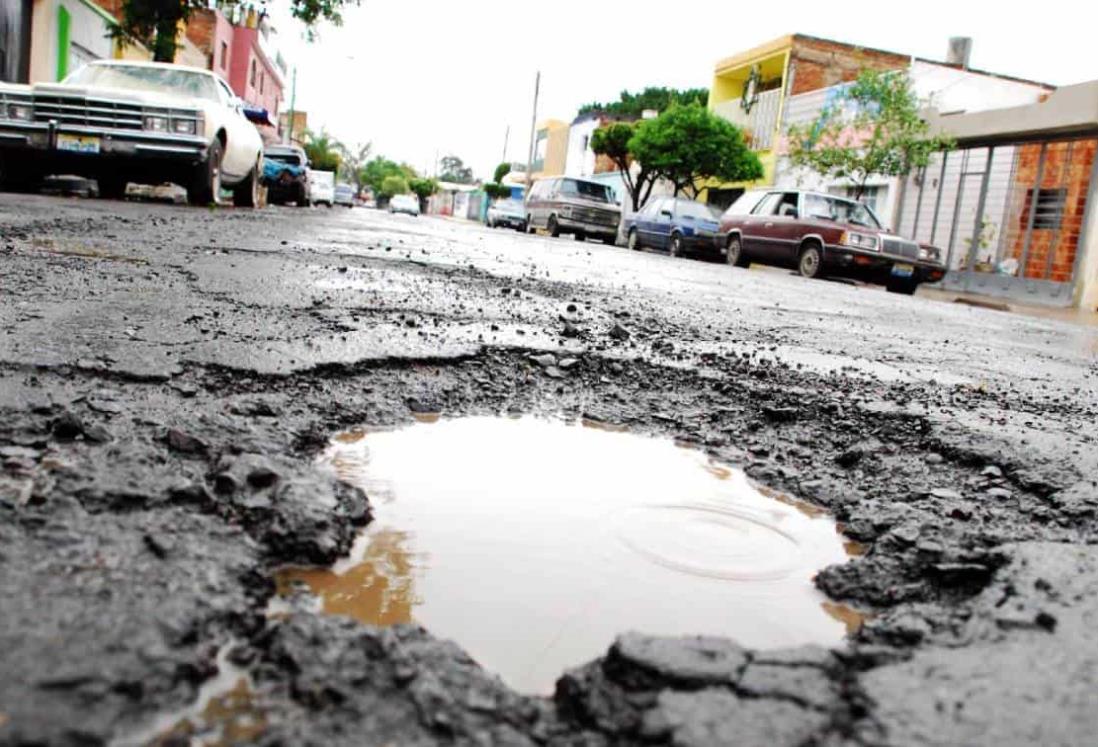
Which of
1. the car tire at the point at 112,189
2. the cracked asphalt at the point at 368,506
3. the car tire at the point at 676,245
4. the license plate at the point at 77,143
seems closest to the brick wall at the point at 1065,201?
the car tire at the point at 676,245

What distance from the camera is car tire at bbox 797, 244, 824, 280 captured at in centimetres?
1445

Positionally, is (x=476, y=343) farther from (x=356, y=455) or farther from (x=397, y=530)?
(x=397, y=530)

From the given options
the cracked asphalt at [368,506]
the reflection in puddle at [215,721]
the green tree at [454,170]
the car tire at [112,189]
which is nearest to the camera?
the reflection in puddle at [215,721]

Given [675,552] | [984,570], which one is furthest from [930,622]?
[675,552]

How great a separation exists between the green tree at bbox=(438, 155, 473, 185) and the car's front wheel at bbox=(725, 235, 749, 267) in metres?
112

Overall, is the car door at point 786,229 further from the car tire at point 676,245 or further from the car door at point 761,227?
the car tire at point 676,245

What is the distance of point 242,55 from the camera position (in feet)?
141

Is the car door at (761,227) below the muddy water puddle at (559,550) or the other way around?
the other way around

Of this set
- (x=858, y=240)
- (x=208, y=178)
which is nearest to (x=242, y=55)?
(x=208, y=178)

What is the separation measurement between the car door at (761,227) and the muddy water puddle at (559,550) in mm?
13530

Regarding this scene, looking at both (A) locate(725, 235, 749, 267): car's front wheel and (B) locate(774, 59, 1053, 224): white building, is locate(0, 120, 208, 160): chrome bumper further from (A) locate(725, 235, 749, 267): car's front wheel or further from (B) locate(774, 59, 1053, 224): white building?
(B) locate(774, 59, 1053, 224): white building

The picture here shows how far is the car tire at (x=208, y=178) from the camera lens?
438 inches

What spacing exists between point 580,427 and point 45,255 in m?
3.45

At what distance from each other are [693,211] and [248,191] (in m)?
9.39
